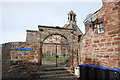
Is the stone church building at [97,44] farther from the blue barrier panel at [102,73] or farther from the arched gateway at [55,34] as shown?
the blue barrier panel at [102,73]

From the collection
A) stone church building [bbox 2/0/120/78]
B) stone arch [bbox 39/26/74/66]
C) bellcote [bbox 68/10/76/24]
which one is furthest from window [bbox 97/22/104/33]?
bellcote [bbox 68/10/76/24]

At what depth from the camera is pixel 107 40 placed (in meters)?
3.27

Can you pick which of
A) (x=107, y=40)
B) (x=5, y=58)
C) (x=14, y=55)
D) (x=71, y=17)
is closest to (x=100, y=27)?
(x=107, y=40)

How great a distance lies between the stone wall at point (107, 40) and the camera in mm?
2924

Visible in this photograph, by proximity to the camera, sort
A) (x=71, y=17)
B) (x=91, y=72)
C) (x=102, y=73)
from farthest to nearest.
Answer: (x=71, y=17), (x=91, y=72), (x=102, y=73)

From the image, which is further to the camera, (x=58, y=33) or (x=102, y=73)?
(x=58, y=33)

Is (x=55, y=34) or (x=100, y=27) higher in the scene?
(x=55, y=34)

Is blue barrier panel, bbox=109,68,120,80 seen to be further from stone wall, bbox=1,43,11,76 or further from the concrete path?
stone wall, bbox=1,43,11,76

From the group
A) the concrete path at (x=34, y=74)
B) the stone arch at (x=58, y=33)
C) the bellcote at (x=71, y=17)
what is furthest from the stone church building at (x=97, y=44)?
the bellcote at (x=71, y=17)

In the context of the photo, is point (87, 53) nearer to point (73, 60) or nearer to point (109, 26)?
point (109, 26)

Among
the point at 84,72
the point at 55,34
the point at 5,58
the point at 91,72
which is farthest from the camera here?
the point at 55,34

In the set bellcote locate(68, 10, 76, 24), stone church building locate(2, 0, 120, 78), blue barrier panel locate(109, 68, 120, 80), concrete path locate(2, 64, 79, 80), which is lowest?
concrete path locate(2, 64, 79, 80)

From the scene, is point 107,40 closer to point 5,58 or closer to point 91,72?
point 91,72

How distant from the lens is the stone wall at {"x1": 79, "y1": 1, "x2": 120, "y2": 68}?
9.59ft
